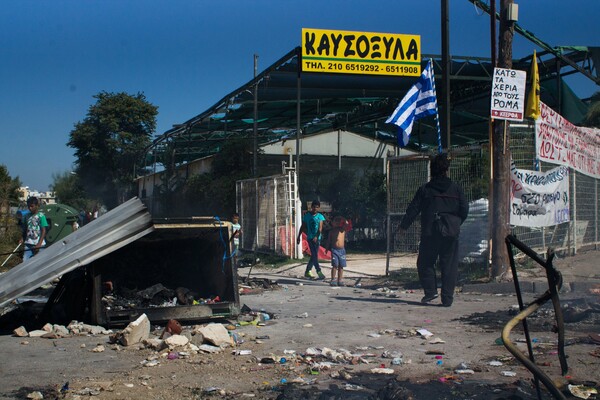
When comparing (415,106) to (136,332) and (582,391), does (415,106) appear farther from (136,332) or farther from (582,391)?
(582,391)

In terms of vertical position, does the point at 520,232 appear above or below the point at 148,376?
above

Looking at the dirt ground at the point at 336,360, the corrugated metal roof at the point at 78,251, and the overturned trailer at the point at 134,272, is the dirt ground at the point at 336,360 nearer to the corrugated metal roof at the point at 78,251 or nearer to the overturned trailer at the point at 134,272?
the overturned trailer at the point at 134,272

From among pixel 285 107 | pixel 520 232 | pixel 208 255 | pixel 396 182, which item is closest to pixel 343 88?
pixel 285 107

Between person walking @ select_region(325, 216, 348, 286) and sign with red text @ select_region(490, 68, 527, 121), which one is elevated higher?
sign with red text @ select_region(490, 68, 527, 121)

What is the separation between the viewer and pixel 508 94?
32.9 ft

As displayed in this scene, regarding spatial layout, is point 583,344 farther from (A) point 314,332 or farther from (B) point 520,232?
(B) point 520,232

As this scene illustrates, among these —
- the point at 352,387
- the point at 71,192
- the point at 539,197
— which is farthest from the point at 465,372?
the point at 71,192

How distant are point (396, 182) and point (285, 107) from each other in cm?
1506

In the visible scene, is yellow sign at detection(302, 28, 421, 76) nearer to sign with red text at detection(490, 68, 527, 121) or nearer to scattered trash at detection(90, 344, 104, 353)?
sign with red text at detection(490, 68, 527, 121)

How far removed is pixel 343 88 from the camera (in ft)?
75.8

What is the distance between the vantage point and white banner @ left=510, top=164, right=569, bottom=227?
10711 millimetres

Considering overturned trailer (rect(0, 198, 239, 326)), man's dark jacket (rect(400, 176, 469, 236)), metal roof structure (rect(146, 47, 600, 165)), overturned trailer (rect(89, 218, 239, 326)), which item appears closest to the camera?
overturned trailer (rect(0, 198, 239, 326))

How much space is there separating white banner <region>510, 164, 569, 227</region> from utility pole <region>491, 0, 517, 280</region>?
499 millimetres

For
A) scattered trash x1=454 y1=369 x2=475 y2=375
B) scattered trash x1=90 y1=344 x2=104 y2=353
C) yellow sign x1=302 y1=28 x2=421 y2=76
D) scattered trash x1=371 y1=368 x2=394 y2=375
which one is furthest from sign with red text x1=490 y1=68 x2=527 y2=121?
yellow sign x1=302 y1=28 x2=421 y2=76
